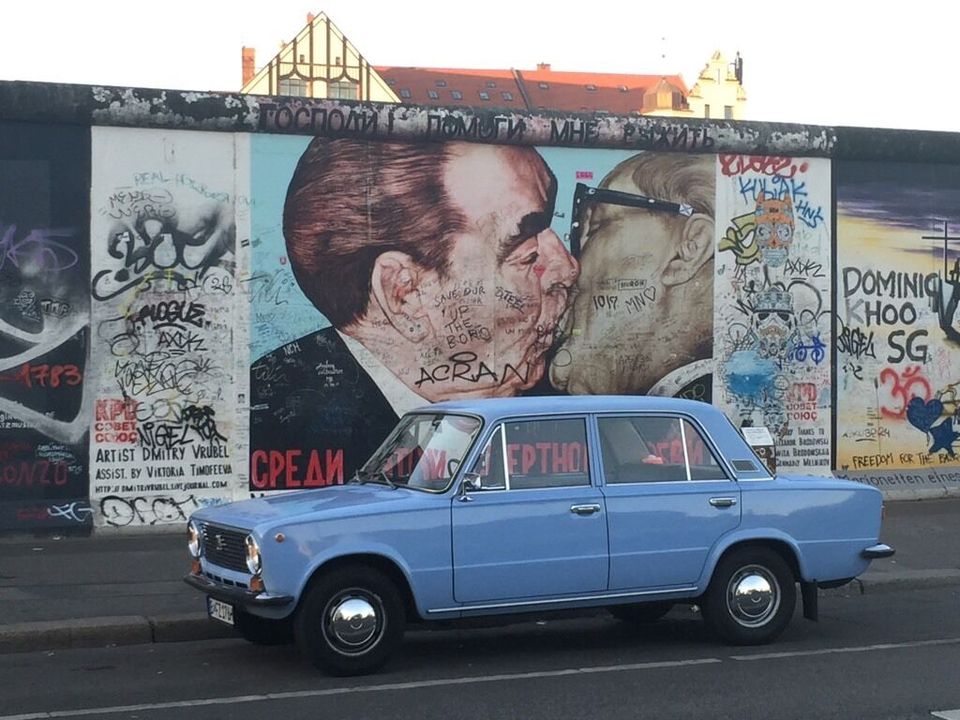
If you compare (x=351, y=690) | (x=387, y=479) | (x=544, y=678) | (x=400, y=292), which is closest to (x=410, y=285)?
(x=400, y=292)

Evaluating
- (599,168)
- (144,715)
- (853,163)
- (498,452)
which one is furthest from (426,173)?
(144,715)

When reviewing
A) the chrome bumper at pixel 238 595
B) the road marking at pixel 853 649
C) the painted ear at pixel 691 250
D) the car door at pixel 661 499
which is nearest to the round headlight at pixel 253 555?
the chrome bumper at pixel 238 595

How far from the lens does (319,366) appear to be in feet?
46.4

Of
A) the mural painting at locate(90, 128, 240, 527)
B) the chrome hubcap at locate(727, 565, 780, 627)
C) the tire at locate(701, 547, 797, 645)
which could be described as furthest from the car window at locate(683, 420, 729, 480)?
the mural painting at locate(90, 128, 240, 527)

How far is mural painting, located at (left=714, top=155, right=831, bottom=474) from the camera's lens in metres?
15.7

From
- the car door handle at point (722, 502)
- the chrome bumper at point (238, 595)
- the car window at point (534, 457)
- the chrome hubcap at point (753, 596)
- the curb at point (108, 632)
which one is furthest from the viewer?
the curb at point (108, 632)

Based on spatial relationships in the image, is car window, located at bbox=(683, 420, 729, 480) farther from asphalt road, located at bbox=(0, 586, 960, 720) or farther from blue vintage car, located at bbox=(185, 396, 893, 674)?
asphalt road, located at bbox=(0, 586, 960, 720)

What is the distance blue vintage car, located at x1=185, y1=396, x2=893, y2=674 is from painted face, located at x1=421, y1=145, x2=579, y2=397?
5146 millimetres

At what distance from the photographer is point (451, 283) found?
47.8 feet

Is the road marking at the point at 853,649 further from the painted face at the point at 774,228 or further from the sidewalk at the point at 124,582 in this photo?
the painted face at the point at 774,228

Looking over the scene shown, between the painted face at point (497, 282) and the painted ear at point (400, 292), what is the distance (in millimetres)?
137

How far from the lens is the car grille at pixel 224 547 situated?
8.21m

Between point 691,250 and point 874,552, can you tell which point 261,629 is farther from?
point 691,250

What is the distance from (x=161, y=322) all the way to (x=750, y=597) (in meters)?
6.97
